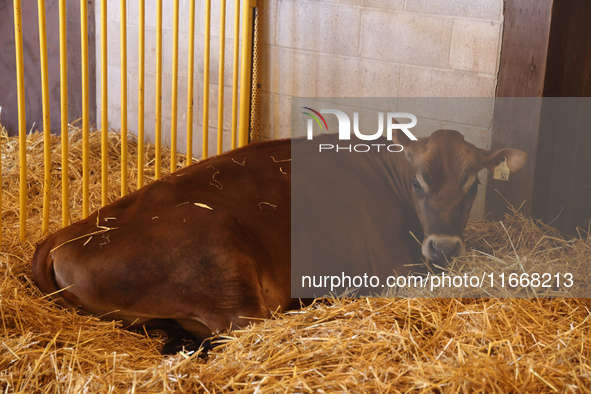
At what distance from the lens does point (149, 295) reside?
192 cm

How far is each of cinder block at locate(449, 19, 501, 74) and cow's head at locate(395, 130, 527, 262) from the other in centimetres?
83

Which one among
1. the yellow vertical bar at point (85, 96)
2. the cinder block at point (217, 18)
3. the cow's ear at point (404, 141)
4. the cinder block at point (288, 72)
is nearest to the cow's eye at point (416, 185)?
the cow's ear at point (404, 141)

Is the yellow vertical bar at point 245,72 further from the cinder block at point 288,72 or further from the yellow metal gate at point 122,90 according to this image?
the cinder block at point 288,72

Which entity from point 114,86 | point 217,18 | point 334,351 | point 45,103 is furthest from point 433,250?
point 114,86

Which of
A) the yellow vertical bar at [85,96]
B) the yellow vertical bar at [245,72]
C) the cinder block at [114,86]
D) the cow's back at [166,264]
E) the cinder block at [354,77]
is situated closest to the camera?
the cow's back at [166,264]

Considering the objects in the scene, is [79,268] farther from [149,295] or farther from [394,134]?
[394,134]

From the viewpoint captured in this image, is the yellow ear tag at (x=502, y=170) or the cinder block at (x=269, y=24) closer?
the yellow ear tag at (x=502, y=170)

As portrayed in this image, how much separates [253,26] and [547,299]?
2.54m

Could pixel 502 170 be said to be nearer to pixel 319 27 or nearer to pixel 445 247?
pixel 445 247

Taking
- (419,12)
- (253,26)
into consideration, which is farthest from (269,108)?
(419,12)

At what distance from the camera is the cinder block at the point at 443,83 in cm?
300

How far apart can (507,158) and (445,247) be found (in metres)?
0.47

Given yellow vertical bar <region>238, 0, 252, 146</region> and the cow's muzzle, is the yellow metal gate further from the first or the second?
the cow's muzzle
